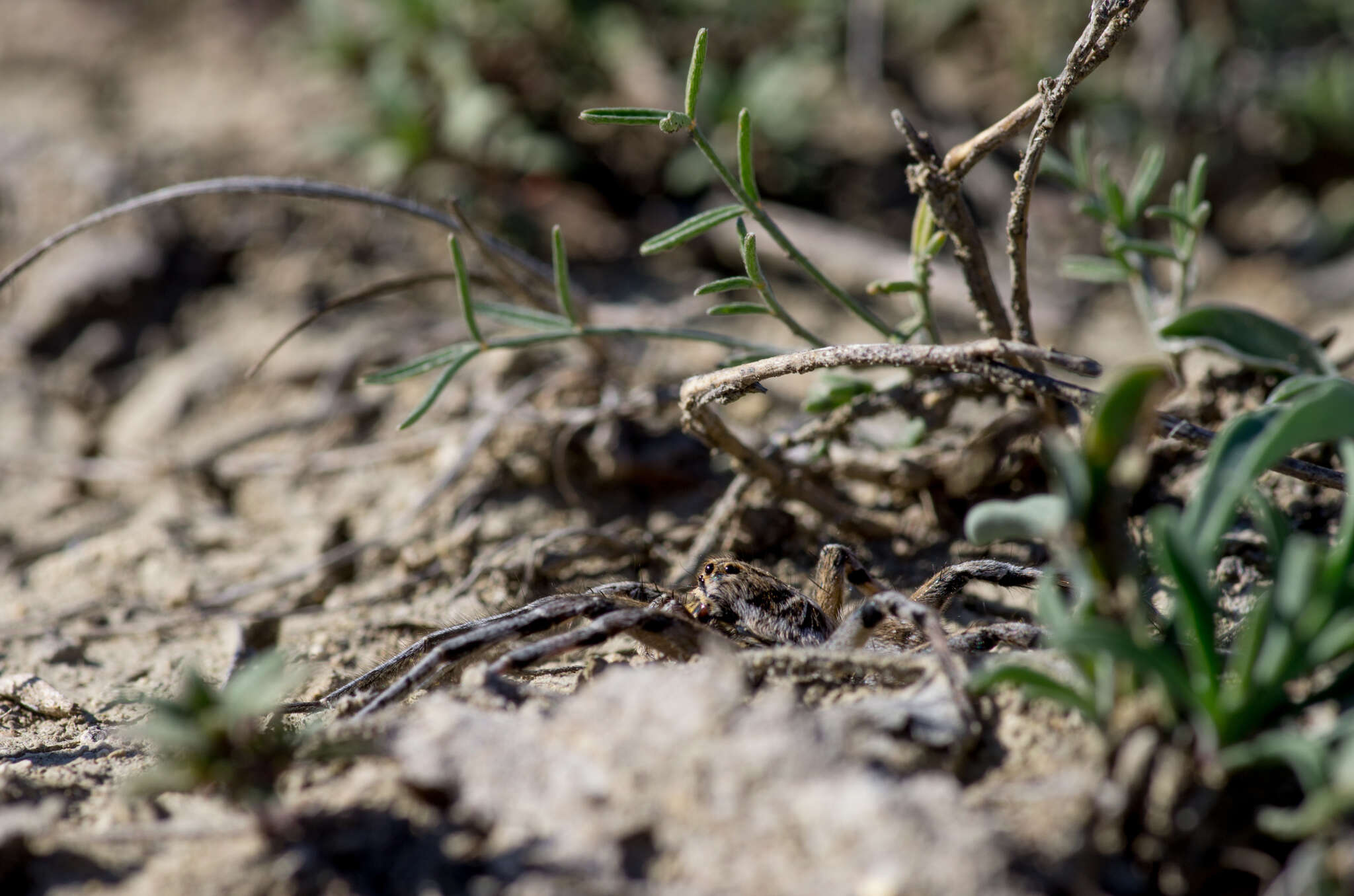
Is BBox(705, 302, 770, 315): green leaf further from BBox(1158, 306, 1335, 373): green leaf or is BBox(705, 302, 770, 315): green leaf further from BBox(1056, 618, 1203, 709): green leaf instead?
BBox(1056, 618, 1203, 709): green leaf

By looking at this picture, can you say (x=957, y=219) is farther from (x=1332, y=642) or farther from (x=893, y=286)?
(x=1332, y=642)

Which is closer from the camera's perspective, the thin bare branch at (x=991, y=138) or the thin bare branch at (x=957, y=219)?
the thin bare branch at (x=991, y=138)

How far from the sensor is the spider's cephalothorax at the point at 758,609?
6.24 ft

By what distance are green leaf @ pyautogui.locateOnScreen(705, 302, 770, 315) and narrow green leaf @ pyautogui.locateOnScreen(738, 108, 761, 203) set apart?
21cm

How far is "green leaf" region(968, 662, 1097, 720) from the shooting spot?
A: 4.18 ft

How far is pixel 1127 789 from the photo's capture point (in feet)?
4.15

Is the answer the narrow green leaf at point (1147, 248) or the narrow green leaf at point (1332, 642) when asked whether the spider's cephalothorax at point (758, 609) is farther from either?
the narrow green leaf at point (1147, 248)

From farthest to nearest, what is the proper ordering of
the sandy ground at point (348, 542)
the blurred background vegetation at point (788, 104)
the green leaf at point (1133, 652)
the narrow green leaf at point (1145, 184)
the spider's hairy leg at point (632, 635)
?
1. the blurred background vegetation at point (788, 104)
2. the narrow green leaf at point (1145, 184)
3. the spider's hairy leg at point (632, 635)
4. the sandy ground at point (348, 542)
5. the green leaf at point (1133, 652)

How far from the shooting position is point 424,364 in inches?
83.7

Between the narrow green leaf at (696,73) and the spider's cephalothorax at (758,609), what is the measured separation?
888 mm

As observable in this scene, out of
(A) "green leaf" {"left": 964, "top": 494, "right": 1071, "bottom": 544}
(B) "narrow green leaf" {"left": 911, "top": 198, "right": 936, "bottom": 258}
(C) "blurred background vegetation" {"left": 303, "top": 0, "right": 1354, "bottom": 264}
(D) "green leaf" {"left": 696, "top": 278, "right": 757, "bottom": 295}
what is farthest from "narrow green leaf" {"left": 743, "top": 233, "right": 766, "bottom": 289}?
(C) "blurred background vegetation" {"left": 303, "top": 0, "right": 1354, "bottom": 264}

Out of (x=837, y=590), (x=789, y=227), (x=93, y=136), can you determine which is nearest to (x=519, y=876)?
(x=837, y=590)

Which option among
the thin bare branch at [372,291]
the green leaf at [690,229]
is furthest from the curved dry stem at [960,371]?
the thin bare branch at [372,291]

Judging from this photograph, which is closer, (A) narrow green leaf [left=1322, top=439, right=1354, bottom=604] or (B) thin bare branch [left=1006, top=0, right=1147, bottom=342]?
(A) narrow green leaf [left=1322, top=439, right=1354, bottom=604]
